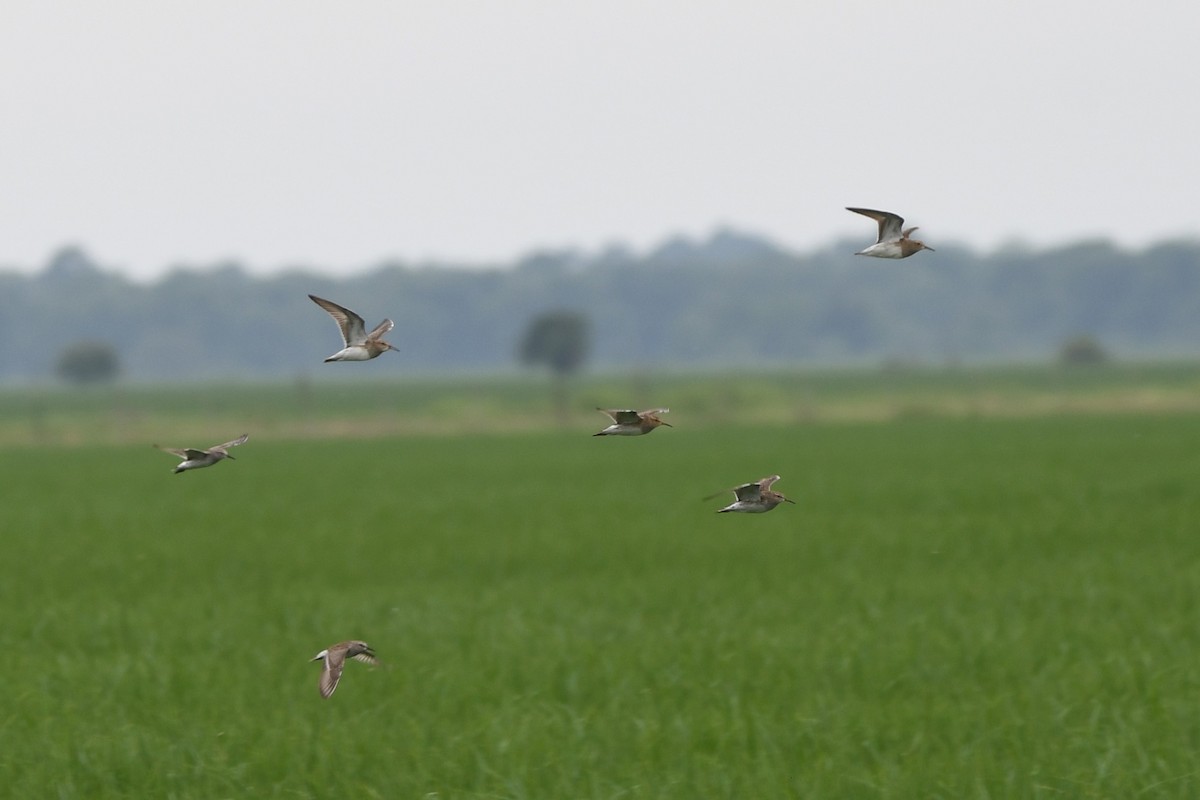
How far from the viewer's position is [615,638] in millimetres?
11859

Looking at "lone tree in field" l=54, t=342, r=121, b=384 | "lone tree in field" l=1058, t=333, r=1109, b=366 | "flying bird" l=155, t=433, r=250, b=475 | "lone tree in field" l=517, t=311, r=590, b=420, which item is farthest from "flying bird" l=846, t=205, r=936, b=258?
"lone tree in field" l=54, t=342, r=121, b=384

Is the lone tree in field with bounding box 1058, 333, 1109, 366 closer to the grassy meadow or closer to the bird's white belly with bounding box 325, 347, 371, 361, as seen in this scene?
the grassy meadow

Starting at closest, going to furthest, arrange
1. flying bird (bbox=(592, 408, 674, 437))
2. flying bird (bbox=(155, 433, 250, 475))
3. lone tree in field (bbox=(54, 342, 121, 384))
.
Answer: flying bird (bbox=(155, 433, 250, 475)) < flying bird (bbox=(592, 408, 674, 437)) < lone tree in field (bbox=(54, 342, 121, 384))

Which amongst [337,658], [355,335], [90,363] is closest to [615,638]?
[337,658]

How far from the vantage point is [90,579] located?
54.6 ft

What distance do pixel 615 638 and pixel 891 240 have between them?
8.71 meters

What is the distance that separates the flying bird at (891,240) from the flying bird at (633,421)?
0.56 metres

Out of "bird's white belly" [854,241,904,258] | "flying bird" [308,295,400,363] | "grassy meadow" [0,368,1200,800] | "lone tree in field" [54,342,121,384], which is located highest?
"lone tree in field" [54,342,121,384]

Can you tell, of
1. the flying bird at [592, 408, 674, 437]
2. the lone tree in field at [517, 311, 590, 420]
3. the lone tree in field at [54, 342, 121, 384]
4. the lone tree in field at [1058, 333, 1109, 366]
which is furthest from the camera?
the lone tree in field at [54, 342, 121, 384]

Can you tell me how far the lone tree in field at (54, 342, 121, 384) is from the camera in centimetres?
17062

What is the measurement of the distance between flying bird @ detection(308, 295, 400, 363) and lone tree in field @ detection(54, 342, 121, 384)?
17477 centimetres

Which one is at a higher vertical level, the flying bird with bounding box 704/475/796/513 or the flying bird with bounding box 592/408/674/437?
the flying bird with bounding box 592/408/674/437

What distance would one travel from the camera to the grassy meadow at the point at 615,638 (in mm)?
7945

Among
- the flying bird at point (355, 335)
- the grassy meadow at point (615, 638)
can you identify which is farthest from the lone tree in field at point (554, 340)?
the flying bird at point (355, 335)
